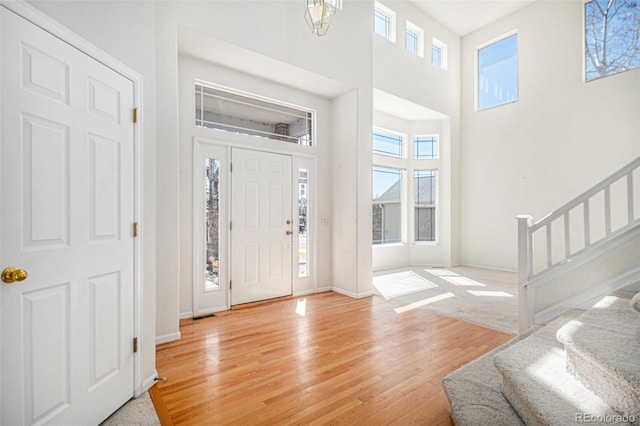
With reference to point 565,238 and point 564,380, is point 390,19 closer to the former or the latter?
point 565,238

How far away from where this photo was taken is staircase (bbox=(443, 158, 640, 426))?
1433mm

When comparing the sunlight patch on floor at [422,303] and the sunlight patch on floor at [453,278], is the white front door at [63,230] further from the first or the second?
the sunlight patch on floor at [453,278]

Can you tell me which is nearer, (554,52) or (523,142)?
Answer: (554,52)

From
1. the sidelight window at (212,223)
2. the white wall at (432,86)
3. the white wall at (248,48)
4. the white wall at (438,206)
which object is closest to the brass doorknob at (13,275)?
the white wall at (248,48)

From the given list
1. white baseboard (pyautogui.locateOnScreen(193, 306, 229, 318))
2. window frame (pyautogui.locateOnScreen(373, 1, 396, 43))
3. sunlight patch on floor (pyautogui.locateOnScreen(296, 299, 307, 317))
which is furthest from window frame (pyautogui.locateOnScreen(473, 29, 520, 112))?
white baseboard (pyautogui.locateOnScreen(193, 306, 229, 318))

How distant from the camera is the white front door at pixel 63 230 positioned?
4.62 feet

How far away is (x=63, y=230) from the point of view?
1642 mm

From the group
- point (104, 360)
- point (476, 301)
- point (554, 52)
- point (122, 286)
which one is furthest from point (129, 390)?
point (554, 52)

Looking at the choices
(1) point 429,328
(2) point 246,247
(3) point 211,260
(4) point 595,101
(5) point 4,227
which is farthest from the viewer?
(4) point 595,101

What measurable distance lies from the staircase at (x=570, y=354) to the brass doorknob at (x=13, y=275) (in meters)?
2.33

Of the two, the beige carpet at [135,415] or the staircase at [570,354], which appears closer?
the staircase at [570,354]

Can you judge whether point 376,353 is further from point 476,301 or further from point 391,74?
point 391,74

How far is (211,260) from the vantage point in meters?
3.91

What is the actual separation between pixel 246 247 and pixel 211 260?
49 cm
